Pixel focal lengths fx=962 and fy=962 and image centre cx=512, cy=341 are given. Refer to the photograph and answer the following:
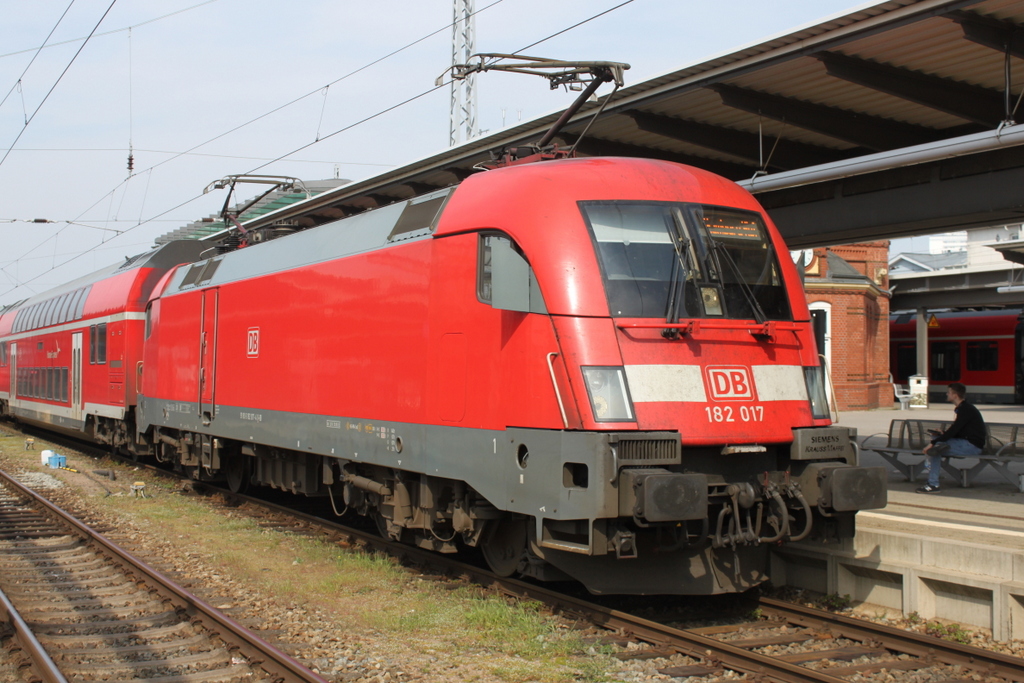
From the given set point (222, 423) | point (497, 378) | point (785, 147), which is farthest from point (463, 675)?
point (785, 147)

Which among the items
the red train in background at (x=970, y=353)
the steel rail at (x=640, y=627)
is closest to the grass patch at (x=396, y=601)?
the steel rail at (x=640, y=627)

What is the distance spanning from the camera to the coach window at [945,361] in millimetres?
35938

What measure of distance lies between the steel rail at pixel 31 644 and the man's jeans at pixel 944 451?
9340mm

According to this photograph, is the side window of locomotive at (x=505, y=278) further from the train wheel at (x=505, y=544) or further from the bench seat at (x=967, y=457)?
the bench seat at (x=967, y=457)

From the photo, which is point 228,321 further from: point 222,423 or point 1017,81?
point 1017,81

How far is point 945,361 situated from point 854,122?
94.4ft

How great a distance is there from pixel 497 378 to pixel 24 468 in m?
13.9

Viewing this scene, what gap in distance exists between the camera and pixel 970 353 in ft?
116

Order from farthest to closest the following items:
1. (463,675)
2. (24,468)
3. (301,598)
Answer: (24,468) < (301,598) < (463,675)

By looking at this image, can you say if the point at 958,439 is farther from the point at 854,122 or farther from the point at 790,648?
the point at 790,648

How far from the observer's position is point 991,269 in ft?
105

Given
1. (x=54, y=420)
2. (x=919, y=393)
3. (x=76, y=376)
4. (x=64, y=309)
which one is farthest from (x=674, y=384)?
(x=919, y=393)

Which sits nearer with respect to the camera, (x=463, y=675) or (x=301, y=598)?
(x=463, y=675)

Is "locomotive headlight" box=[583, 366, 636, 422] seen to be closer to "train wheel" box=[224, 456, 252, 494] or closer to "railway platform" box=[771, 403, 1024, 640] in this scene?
"railway platform" box=[771, 403, 1024, 640]
